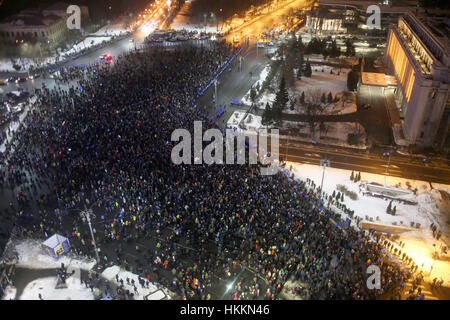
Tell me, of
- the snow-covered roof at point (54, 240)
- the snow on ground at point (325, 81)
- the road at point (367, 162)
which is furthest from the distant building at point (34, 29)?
the snow-covered roof at point (54, 240)

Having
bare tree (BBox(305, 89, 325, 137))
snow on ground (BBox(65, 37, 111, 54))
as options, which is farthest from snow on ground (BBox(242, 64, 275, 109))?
snow on ground (BBox(65, 37, 111, 54))

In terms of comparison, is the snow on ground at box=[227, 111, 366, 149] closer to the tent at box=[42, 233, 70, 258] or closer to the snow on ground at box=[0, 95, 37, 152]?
the tent at box=[42, 233, 70, 258]

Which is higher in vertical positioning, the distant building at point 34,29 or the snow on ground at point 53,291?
the distant building at point 34,29

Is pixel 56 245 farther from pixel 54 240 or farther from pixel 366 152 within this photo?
pixel 366 152

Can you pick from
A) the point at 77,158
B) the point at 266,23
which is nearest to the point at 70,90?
the point at 77,158

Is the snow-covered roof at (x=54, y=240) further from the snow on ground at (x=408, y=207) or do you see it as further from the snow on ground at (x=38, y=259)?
the snow on ground at (x=408, y=207)
